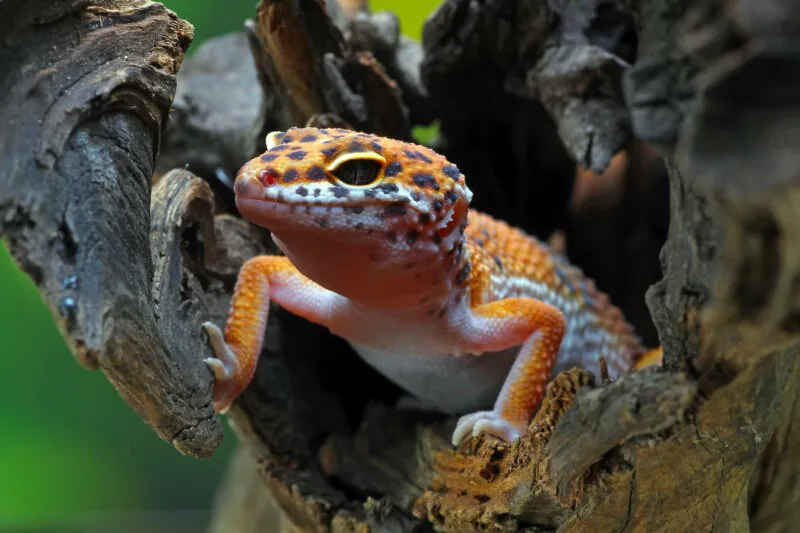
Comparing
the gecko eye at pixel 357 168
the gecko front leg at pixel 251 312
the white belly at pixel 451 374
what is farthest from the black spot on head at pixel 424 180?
the white belly at pixel 451 374

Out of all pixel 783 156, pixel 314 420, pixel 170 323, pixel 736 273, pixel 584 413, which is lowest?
pixel 314 420

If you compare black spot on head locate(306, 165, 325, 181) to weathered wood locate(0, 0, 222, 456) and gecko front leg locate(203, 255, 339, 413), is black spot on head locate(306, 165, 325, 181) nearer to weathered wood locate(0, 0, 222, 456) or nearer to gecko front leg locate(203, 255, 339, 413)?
weathered wood locate(0, 0, 222, 456)

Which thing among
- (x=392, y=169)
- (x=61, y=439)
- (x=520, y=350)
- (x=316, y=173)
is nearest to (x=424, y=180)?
(x=392, y=169)

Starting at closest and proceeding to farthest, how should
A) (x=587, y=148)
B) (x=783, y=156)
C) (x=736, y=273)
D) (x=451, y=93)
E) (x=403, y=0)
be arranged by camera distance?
1. (x=783, y=156)
2. (x=736, y=273)
3. (x=587, y=148)
4. (x=451, y=93)
5. (x=403, y=0)

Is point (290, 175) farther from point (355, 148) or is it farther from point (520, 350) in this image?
point (520, 350)

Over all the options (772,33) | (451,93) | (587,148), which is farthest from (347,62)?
(772,33)

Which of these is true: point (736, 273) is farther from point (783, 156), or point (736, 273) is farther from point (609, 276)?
point (609, 276)
